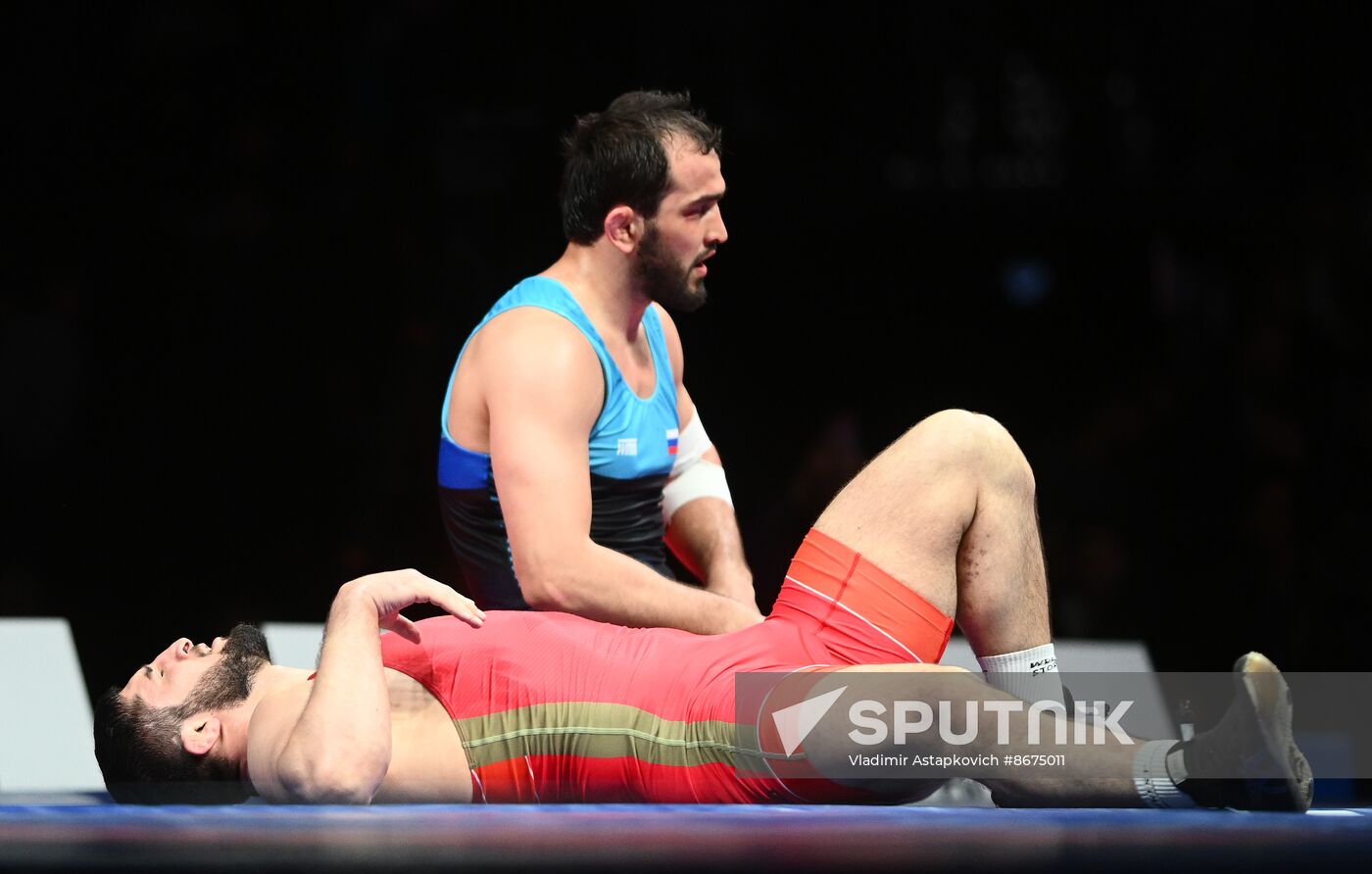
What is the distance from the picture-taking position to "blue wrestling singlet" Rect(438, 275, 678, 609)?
2.67m

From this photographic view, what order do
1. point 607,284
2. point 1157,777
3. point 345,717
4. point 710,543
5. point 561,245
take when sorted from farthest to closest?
point 561,245
point 710,543
point 607,284
point 345,717
point 1157,777

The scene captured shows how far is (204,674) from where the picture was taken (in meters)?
2.37

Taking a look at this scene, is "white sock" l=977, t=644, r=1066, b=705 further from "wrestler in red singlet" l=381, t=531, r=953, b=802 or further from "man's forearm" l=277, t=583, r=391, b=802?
"man's forearm" l=277, t=583, r=391, b=802

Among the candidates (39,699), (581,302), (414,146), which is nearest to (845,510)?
(581,302)

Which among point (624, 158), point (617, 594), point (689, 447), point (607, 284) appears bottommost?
point (617, 594)

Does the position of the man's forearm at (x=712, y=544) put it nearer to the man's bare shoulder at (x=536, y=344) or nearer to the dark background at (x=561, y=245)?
the man's bare shoulder at (x=536, y=344)

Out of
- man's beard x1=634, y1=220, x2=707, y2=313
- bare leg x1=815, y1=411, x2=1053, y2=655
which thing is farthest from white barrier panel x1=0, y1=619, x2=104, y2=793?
bare leg x1=815, y1=411, x2=1053, y2=655

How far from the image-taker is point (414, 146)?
15.7ft

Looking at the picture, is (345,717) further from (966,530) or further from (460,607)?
(966,530)

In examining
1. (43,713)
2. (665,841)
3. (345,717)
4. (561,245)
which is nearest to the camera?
(665,841)

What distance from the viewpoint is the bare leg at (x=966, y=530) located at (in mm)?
2260

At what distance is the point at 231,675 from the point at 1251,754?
1484 millimetres

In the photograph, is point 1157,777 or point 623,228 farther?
point 623,228

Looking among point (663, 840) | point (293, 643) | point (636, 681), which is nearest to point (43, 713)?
point (293, 643)
